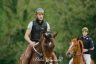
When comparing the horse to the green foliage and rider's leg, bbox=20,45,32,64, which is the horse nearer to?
rider's leg, bbox=20,45,32,64

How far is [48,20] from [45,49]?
925 inches

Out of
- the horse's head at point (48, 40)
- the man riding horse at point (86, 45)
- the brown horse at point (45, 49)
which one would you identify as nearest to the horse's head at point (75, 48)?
the man riding horse at point (86, 45)

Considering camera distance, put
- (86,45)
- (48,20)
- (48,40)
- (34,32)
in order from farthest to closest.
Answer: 1. (48,20)
2. (86,45)
3. (34,32)
4. (48,40)

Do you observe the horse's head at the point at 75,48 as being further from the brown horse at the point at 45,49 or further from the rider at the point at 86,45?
the brown horse at the point at 45,49

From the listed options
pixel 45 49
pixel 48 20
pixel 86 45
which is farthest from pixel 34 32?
pixel 48 20

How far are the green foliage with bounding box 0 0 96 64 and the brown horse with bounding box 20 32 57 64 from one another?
21.0 metres

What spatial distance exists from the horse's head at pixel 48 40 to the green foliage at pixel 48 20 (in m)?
21.5

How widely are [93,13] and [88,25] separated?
37.6 inches

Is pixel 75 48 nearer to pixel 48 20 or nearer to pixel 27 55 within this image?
pixel 27 55

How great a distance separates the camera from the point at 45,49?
12.4m

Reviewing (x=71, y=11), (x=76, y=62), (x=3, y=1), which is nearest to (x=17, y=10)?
(x=3, y=1)

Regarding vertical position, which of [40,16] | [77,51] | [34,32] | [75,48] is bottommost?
[77,51]

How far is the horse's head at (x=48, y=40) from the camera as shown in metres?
12.3

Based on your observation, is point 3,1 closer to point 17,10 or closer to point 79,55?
point 17,10
